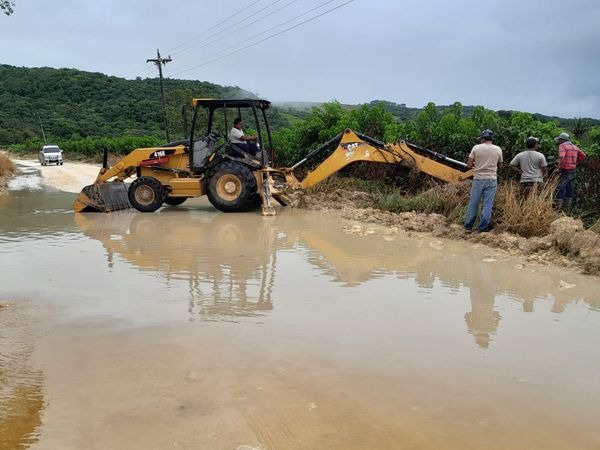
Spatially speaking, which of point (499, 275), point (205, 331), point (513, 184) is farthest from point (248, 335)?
point (513, 184)

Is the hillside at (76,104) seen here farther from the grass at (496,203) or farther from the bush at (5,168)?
the grass at (496,203)

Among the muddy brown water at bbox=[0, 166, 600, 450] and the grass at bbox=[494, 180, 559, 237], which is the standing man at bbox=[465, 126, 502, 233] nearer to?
the grass at bbox=[494, 180, 559, 237]

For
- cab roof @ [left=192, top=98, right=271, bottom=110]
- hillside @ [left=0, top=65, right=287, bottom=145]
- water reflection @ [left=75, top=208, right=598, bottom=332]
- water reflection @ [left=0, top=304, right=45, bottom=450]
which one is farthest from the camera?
hillside @ [left=0, top=65, right=287, bottom=145]

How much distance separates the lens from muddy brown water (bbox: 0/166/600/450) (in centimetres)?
317

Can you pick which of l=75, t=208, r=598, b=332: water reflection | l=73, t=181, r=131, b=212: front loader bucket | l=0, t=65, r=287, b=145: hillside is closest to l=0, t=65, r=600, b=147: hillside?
l=0, t=65, r=287, b=145: hillside

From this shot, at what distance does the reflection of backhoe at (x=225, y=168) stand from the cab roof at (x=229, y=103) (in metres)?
0.02

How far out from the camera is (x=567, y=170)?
952 cm

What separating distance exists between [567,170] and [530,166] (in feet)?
2.05

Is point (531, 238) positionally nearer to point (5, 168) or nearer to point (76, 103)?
point (5, 168)

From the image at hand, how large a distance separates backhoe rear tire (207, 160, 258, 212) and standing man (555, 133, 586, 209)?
5.93 meters

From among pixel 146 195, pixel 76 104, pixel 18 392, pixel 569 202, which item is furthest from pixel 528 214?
pixel 76 104

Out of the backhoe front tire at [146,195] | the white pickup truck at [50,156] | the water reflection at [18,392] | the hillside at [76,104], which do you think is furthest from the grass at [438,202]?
the hillside at [76,104]

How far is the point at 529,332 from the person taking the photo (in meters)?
4.76

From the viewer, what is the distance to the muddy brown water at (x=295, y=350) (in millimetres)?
3174
